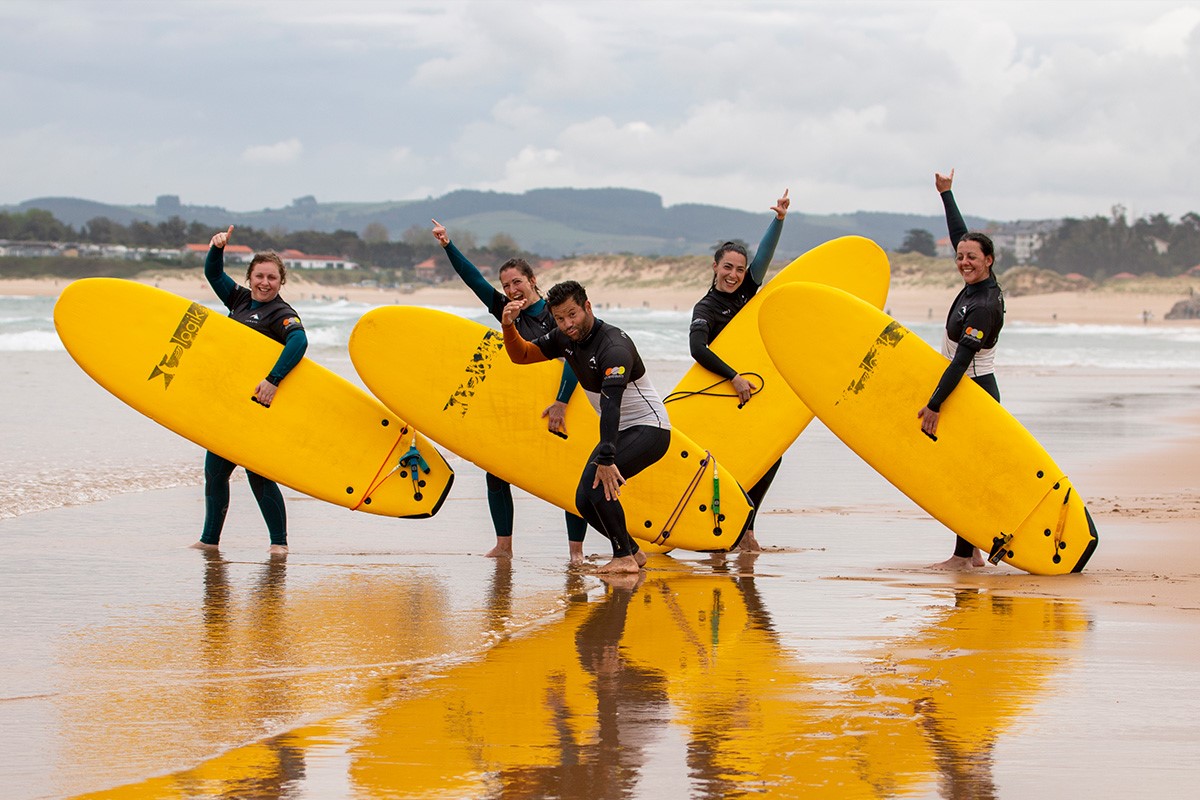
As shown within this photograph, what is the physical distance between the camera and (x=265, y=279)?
6500mm

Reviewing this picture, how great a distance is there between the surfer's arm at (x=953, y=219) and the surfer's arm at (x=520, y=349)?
6.57 feet

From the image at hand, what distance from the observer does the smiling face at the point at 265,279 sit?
650 cm

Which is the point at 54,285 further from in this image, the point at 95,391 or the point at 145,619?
the point at 145,619

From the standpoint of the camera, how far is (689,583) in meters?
5.84

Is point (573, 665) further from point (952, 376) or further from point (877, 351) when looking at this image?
point (877, 351)

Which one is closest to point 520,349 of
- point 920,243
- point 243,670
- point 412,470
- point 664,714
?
point 412,470

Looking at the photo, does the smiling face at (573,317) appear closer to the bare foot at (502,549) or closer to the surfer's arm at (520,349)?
the surfer's arm at (520,349)

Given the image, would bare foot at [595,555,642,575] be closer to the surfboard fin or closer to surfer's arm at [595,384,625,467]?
surfer's arm at [595,384,625,467]

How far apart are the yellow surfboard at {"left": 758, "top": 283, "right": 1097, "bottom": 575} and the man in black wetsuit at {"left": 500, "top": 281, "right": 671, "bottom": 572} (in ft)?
3.01

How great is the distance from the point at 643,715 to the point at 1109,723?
1197 mm

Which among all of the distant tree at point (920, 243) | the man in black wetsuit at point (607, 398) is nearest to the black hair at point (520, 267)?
the man in black wetsuit at point (607, 398)

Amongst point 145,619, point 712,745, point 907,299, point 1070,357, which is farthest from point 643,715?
point 907,299

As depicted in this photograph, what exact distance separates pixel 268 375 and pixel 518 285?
4.24ft

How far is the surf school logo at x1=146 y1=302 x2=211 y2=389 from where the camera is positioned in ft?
22.4
